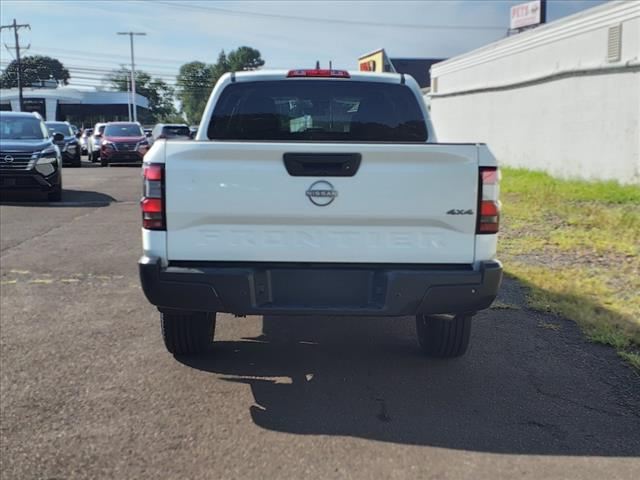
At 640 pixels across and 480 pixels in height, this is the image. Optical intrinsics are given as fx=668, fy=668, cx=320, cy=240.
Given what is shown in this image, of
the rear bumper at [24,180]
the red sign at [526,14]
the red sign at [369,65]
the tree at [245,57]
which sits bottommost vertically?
the rear bumper at [24,180]

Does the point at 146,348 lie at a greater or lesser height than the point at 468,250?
lesser

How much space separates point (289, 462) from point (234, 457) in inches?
11.1

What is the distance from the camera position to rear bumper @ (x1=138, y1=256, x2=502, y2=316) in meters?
3.69

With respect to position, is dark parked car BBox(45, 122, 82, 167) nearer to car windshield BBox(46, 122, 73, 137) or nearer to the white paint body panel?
car windshield BBox(46, 122, 73, 137)

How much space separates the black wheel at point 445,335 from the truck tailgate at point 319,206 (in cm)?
93

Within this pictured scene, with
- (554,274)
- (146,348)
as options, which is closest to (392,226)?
(146,348)

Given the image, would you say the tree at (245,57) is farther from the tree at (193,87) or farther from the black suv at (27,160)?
the black suv at (27,160)

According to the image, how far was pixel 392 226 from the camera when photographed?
374 cm

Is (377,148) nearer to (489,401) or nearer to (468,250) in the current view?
(468,250)

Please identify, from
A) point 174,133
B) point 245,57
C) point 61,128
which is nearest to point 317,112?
point 174,133

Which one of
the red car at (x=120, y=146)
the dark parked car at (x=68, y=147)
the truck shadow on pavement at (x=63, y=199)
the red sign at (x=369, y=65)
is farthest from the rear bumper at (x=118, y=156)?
the truck shadow on pavement at (x=63, y=199)

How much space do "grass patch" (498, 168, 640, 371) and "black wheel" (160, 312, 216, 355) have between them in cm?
300

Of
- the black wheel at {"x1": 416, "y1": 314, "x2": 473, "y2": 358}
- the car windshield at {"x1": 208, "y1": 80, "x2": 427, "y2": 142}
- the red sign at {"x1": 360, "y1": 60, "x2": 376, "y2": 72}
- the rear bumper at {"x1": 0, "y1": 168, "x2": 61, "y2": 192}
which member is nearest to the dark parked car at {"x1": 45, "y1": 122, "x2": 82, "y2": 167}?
the rear bumper at {"x1": 0, "y1": 168, "x2": 61, "y2": 192}

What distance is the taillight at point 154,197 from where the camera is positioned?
3660 millimetres
